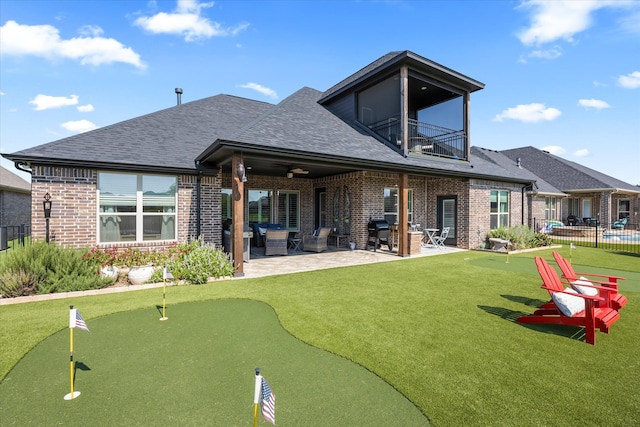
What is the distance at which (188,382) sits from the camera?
3145 millimetres

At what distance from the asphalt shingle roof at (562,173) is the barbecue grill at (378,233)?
20154 millimetres

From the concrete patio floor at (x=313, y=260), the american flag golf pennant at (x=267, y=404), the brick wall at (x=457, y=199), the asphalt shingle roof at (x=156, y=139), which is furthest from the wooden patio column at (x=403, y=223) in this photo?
the american flag golf pennant at (x=267, y=404)

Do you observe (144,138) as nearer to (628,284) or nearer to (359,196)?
(359,196)

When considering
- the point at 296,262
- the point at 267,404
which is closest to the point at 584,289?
the point at 267,404

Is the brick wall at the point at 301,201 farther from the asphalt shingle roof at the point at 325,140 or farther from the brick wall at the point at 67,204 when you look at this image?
the asphalt shingle roof at the point at 325,140

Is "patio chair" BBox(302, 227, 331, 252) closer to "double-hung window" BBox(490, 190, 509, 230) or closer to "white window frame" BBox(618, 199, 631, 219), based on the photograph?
"double-hung window" BBox(490, 190, 509, 230)

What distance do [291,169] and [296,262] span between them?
416cm

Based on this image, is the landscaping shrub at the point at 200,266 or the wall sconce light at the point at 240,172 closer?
the landscaping shrub at the point at 200,266

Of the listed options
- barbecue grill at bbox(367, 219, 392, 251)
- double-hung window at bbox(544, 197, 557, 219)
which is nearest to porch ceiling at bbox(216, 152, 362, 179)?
barbecue grill at bbox(367, 219, 392, 251)

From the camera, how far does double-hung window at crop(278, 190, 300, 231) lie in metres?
15.1

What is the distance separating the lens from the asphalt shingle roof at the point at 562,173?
77.0ft

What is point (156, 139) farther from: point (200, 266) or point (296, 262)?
point (296, 262)

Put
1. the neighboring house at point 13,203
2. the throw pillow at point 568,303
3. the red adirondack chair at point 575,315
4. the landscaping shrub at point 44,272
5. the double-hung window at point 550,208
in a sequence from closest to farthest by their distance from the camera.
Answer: the red adirondack chair at point 575,315, the throw pillow at point 568,303, the landscaping shrub at point 44,272, the neighboring house at point 13,203, the double-hung window at point 550,208

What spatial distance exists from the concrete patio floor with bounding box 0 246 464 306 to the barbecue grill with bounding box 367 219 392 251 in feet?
1.27
